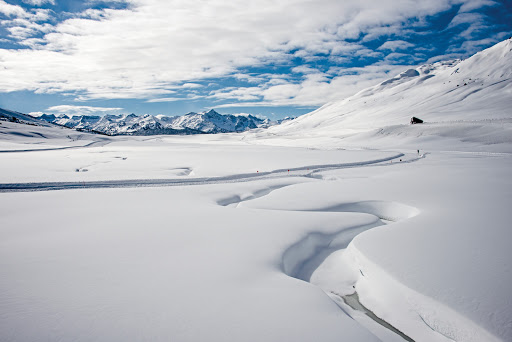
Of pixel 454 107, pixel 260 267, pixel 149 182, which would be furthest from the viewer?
pixel 454 107

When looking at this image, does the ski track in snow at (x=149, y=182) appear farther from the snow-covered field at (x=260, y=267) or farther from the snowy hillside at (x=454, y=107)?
the snowy hillside at (x=454, y=107)

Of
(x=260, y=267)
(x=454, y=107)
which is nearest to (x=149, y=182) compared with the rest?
(x=260, y=267)

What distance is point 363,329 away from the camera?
5.90 metres

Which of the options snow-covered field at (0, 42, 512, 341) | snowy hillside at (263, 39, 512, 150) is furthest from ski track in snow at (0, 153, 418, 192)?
snowy hillside at (263, 39, 512, 150)

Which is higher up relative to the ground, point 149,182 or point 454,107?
point 454,107

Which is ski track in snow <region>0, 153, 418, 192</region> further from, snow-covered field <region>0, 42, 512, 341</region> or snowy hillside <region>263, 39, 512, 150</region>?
snowy hillside <region>263, 39, 512, 150</region>

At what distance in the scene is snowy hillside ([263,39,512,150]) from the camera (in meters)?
58.3

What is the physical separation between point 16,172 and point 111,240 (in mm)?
21976

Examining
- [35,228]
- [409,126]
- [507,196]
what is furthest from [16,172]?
[409,126]

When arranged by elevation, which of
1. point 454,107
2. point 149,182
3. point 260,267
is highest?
point 454,107

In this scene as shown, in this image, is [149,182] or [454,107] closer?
[149,182]

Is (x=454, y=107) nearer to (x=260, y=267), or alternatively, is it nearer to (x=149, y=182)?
(x=149, y=182)

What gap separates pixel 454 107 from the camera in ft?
326

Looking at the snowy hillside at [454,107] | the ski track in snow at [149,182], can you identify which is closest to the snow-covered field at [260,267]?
the ski track in snow at [149,182]
